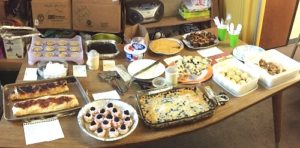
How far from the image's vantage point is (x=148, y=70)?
201 centimetres

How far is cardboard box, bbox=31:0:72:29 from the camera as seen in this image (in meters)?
2.78

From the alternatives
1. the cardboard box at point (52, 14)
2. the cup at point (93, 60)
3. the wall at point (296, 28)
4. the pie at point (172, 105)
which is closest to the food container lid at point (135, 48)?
the cup at point (93, 60)

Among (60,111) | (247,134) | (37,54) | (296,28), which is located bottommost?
(247,134)

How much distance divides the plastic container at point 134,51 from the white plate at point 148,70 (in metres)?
0.03

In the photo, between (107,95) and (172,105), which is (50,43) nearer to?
(107,95)

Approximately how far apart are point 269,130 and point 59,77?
1.66 m

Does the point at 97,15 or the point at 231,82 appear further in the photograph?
the point at 97,15

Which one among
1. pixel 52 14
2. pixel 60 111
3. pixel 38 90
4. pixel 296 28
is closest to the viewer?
pixel 60 111

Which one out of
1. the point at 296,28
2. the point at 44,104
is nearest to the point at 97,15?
the point at 44,104

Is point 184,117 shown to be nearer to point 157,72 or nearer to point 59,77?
point 157,72

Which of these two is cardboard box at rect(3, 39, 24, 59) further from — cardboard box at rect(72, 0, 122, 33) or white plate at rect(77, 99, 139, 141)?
white plate at rect(77, 99, 139, 141)

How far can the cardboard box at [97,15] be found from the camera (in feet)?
9.22

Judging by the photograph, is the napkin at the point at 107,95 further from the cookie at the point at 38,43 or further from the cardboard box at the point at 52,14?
the cardboard box at the point at 52,14

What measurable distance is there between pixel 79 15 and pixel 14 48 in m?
0.58
